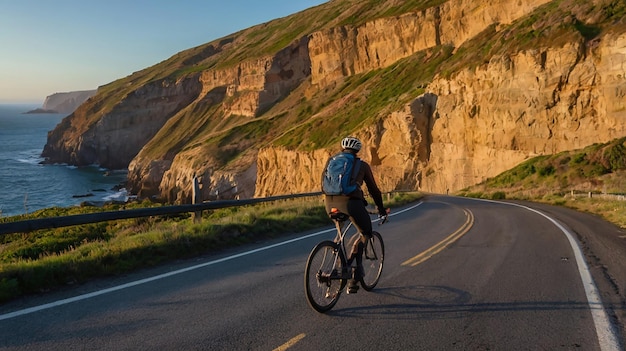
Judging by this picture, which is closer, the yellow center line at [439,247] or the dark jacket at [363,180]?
the dark jacket at [363,180]

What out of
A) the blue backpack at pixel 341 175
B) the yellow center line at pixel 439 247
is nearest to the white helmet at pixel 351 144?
the blue backpack at pixel 341 175

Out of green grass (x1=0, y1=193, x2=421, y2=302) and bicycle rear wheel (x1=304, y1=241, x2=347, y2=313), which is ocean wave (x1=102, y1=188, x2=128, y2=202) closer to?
green grass (x1=0, y1=193, x2=421, y2=302)

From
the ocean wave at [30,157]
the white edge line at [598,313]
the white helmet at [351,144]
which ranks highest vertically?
the white helmet at [351,144]

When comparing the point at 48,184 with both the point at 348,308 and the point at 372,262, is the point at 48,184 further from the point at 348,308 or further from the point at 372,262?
the point at 348,308

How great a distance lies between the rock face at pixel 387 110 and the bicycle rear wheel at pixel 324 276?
32.9 m

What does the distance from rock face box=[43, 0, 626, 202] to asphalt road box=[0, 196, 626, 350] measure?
29.4 meters

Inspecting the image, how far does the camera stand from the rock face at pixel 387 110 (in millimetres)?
35219

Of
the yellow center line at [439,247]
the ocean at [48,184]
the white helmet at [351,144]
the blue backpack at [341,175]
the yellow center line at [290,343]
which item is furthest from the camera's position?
the ocean at [48,184]

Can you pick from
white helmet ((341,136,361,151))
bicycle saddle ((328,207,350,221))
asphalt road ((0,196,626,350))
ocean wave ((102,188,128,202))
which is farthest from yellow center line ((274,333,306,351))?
ocean wave ((102,188,128,202))

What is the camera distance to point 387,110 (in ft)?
163

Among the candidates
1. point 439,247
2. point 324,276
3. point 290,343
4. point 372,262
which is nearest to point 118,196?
point 439,247

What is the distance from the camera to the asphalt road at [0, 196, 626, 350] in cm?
489

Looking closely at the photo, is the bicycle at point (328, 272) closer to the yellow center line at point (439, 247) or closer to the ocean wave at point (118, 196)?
the yellow center line at point (439, 247)

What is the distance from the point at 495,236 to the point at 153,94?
104 m
